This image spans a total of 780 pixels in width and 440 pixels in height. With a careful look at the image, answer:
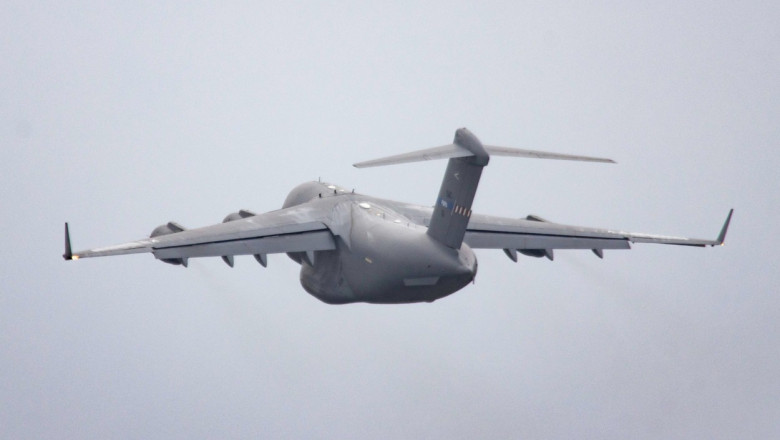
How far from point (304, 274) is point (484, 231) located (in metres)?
5.80

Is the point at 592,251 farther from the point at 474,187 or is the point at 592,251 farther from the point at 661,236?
the point at 474,187

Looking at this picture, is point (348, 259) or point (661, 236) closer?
point (348, 259)

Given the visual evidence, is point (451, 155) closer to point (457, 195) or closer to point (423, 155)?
point (423, 155)

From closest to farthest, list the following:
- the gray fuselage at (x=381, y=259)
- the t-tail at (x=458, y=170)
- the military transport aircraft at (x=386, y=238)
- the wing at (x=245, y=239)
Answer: the t-tail at (x=458, y=170), the military transport aircraft at (x=386, y=238), the gray fuselage at (x=381, y=259), the wing at (x=245, y=239)

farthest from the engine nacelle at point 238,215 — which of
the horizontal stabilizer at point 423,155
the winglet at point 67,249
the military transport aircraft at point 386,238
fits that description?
the horizontal stabilizer at point 423,155

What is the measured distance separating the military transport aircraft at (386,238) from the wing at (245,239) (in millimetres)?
29

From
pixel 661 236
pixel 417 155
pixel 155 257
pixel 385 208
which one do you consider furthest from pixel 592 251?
pixel 155 257

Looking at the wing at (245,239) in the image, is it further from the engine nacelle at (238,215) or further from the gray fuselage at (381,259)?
the gray fuselage at (381,259)

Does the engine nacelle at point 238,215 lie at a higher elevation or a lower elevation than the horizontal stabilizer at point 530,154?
lower

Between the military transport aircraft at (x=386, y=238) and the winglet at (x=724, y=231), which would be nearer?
the military transport aircraft at (x=386, y=238)

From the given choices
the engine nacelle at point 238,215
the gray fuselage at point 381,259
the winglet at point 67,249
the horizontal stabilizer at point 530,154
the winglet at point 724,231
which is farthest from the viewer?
the winglet at point 724,231

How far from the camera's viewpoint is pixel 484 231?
43625 mm

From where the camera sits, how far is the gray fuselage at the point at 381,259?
125 feet

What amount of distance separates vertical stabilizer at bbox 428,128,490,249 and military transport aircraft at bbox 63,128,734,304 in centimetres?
3
